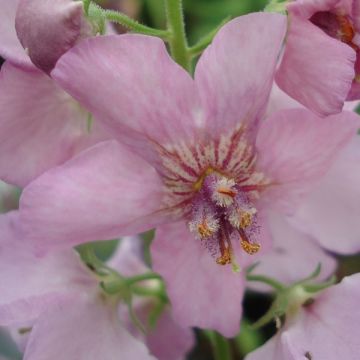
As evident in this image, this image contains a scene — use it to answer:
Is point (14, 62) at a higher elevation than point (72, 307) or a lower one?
higher

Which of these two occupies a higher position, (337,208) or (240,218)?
(240,218)

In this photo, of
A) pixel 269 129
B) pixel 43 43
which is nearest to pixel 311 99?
pixel 269 129

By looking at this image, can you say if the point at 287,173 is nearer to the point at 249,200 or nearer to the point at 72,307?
the point at 249,200

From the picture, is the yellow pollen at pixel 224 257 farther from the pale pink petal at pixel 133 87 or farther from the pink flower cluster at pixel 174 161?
the pale pink petal at pixel 133 87

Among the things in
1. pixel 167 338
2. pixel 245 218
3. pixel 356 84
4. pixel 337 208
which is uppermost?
pixel 356 84

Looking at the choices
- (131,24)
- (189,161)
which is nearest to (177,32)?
(131,24)

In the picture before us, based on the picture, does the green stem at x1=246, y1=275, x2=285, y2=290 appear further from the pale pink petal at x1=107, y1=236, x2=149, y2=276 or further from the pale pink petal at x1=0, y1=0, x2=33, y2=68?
the pale pink petal at x1=0, y1=0, x2=33, y2=68

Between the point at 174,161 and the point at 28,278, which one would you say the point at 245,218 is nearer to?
the point at 174,161

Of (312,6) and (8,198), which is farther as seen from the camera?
(8,198)
